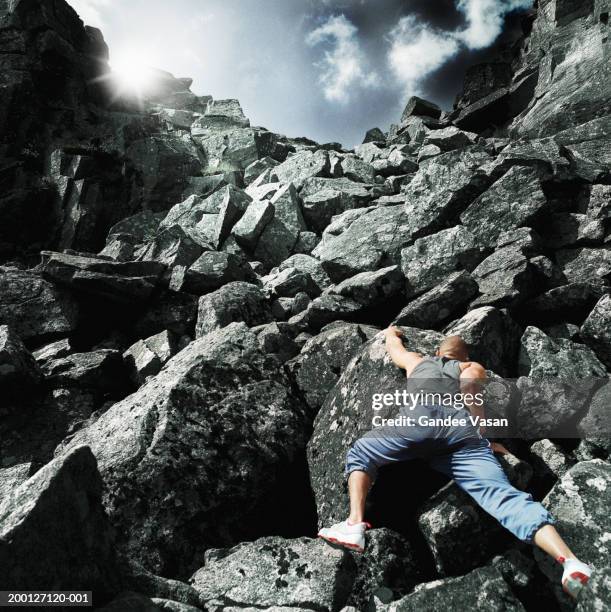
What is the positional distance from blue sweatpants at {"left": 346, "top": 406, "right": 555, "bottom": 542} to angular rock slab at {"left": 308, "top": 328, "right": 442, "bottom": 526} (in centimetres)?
92

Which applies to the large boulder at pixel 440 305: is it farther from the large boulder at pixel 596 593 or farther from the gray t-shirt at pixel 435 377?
the large boulder at pixel 596 593

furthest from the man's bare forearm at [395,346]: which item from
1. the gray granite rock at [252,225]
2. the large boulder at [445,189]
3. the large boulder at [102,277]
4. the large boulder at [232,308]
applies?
the gray granite rock at [252,225]

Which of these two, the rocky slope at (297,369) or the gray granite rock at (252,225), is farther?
the gray granite rock at (252,225)

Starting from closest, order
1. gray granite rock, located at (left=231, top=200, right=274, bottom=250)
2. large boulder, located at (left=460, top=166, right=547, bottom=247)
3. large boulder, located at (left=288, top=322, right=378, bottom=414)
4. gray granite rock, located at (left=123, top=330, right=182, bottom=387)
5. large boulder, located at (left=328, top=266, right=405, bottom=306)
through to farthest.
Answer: large boulder, located at (left=288, top=322, right=378, bottom=414), large boulder, located at (left=328, top=266, right=405, bottom=306), gray granite rock, located at (left=123, top=330, right=182, bottom=387), large boulder, located at (left=460, top=166, right=547, bottom=247), gray granite rock, located at (left=231, top=200, right=274, bottom=250)

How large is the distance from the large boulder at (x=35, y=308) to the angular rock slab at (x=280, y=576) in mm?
12676

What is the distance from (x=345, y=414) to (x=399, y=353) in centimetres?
161

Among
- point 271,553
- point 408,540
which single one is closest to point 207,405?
point 271,553

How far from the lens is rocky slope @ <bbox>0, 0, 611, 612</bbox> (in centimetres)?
550

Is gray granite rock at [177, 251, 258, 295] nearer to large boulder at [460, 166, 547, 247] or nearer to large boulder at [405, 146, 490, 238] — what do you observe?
large boulder at [405, 146, 490, 238]

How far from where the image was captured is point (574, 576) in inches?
178

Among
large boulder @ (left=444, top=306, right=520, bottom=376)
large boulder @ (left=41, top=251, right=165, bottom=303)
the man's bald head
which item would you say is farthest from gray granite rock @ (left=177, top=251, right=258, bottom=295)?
Answer: the man's bald head

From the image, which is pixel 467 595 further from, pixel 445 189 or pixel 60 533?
pixel 445 189

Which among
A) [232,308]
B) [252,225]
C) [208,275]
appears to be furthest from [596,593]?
[252,225]

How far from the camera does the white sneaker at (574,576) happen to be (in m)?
4.49
